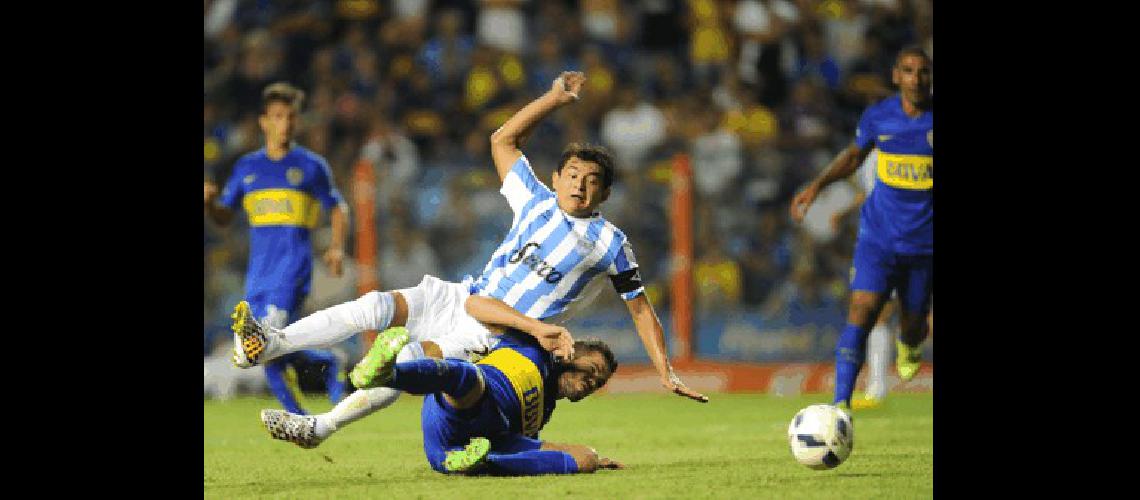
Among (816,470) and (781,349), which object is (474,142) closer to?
(781,349)

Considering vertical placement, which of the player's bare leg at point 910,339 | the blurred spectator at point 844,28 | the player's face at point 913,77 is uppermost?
the blurred spectator at point 844,28

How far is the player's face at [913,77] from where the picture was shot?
8.61 meters

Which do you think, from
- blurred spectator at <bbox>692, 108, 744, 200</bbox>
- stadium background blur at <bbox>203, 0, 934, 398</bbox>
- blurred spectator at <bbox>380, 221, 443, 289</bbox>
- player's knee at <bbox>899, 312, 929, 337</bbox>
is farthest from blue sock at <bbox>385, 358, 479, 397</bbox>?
blurred spectator at <bbox>692, 108, 744, 200</bbox>

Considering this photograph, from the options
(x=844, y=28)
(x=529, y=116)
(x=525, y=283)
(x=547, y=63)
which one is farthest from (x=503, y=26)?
(x=525, y=283)

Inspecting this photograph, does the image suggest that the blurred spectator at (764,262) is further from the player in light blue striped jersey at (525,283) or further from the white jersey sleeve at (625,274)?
the white jersey sleeve at (625,274)

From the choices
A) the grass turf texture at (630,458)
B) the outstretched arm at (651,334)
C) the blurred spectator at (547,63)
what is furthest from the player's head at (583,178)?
the blurred spectator at (547,63)

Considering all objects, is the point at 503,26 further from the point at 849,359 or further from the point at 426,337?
A: the point at 426,337

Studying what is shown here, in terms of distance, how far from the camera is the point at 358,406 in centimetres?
646

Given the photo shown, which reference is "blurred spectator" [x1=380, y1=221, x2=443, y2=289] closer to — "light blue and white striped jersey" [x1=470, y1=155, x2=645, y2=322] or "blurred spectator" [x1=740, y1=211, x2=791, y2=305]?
"blurred spectator" [x1=740, y1=211, x2=791, y2=305]

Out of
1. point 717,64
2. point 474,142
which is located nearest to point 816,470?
point 474,142

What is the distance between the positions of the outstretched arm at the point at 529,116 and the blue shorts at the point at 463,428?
1060 mm

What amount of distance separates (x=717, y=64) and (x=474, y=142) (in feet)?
8.49

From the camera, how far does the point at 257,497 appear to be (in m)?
5.91

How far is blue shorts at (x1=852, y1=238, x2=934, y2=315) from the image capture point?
8812 millimetres
